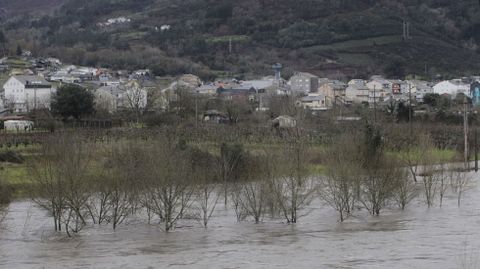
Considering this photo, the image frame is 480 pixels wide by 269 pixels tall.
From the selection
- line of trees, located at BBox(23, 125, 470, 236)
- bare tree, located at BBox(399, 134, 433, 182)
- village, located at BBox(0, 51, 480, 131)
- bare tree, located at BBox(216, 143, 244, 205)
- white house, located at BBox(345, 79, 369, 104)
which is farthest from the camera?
white house, located at BBox(345, 79, 369, 104)

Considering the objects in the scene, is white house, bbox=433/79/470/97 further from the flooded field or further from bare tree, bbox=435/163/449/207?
the flooded field

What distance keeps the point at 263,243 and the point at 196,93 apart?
8579 centimetres

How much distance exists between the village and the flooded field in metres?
38.9

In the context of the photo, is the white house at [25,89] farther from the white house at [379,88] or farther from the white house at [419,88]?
the white house at [419,88]

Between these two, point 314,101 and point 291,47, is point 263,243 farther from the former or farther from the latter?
point 291,47

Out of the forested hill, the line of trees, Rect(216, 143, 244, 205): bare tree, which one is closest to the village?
the forested hill

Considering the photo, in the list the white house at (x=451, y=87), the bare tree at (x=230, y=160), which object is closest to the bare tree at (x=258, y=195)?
the bare tree at (x=230, y=160)

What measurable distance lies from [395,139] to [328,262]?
39.2 metres

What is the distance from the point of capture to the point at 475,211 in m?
35.8

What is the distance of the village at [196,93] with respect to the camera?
90.9 meters

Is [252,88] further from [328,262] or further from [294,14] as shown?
[328,262]

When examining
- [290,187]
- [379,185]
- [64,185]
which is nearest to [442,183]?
[379,185]

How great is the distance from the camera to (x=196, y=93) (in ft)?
373

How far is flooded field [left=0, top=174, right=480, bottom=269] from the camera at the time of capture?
25.3 meters
